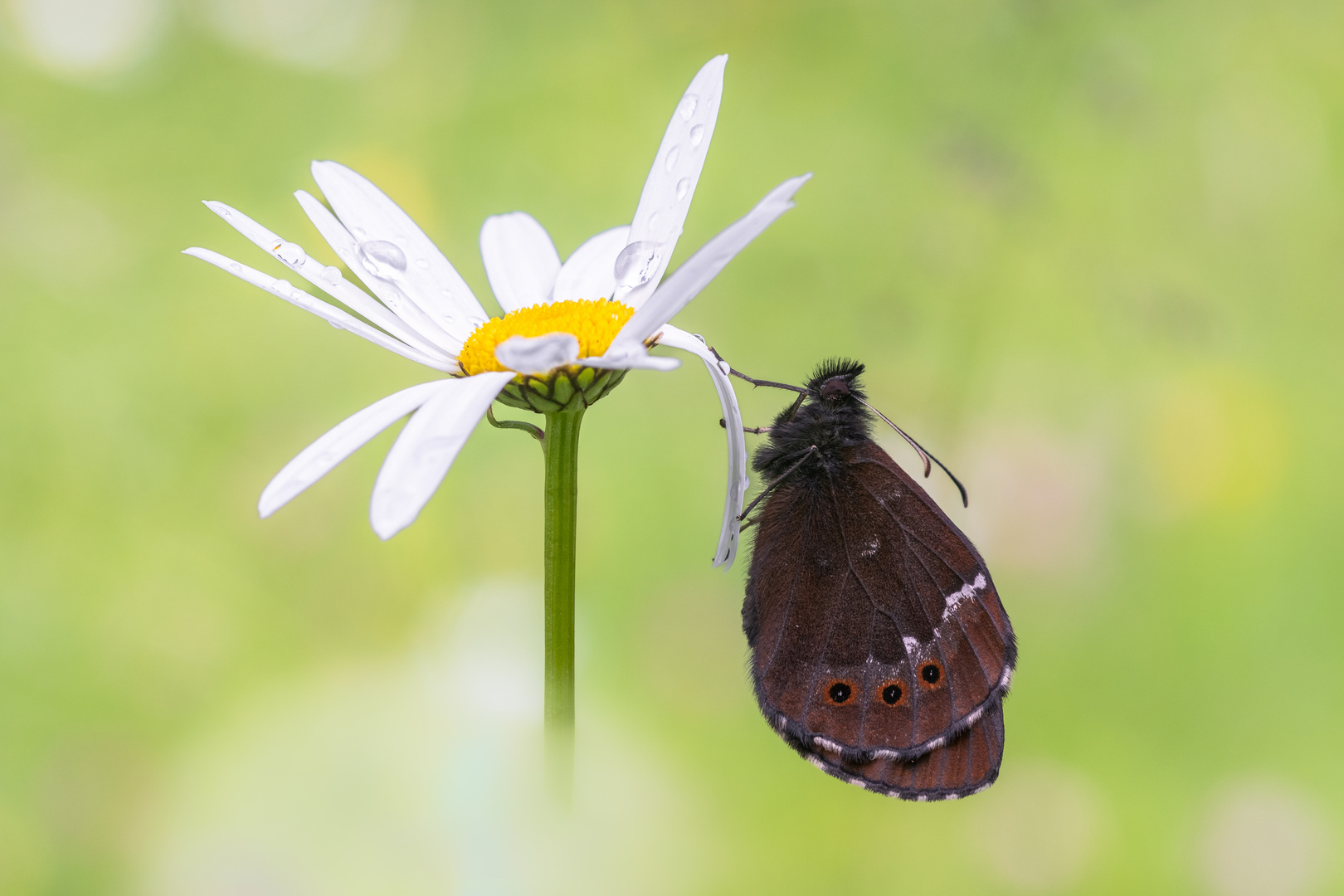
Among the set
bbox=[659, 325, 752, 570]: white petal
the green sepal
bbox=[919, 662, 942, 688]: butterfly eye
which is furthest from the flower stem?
bbox=[919, 662, 942, 688]: butterfly eye

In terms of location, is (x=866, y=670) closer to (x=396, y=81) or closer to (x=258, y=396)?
(x=258, y=396)

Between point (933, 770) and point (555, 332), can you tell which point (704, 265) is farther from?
point (933, 770)

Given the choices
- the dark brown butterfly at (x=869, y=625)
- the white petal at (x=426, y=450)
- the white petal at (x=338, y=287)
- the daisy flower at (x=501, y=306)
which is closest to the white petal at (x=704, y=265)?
the daisy flower at (x=501, y=306)

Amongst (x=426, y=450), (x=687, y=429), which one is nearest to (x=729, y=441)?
(x=426, y=450)

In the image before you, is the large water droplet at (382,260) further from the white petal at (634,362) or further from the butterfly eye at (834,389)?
the butterfly eye at (834,389)

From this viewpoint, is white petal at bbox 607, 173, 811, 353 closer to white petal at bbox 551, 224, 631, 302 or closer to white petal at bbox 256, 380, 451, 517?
white petal at bbox 256, 380, 451, 517

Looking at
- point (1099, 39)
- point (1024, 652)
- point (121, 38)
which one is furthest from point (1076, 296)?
point (121, 38)

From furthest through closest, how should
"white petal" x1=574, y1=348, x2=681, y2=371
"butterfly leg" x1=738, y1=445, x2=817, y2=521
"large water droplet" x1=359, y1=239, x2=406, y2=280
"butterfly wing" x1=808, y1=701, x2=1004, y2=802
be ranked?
"butterfly leg" x1=738, y1=445, x2=817, y2=521 < "butterfly wing" x1=808, y1=701, x2=1004, y2=802 < "large water droplet" x1=359, y1=239, x2=406, y2=280 < "white petal" x1=574, y1=348, x2=681, y2=371
